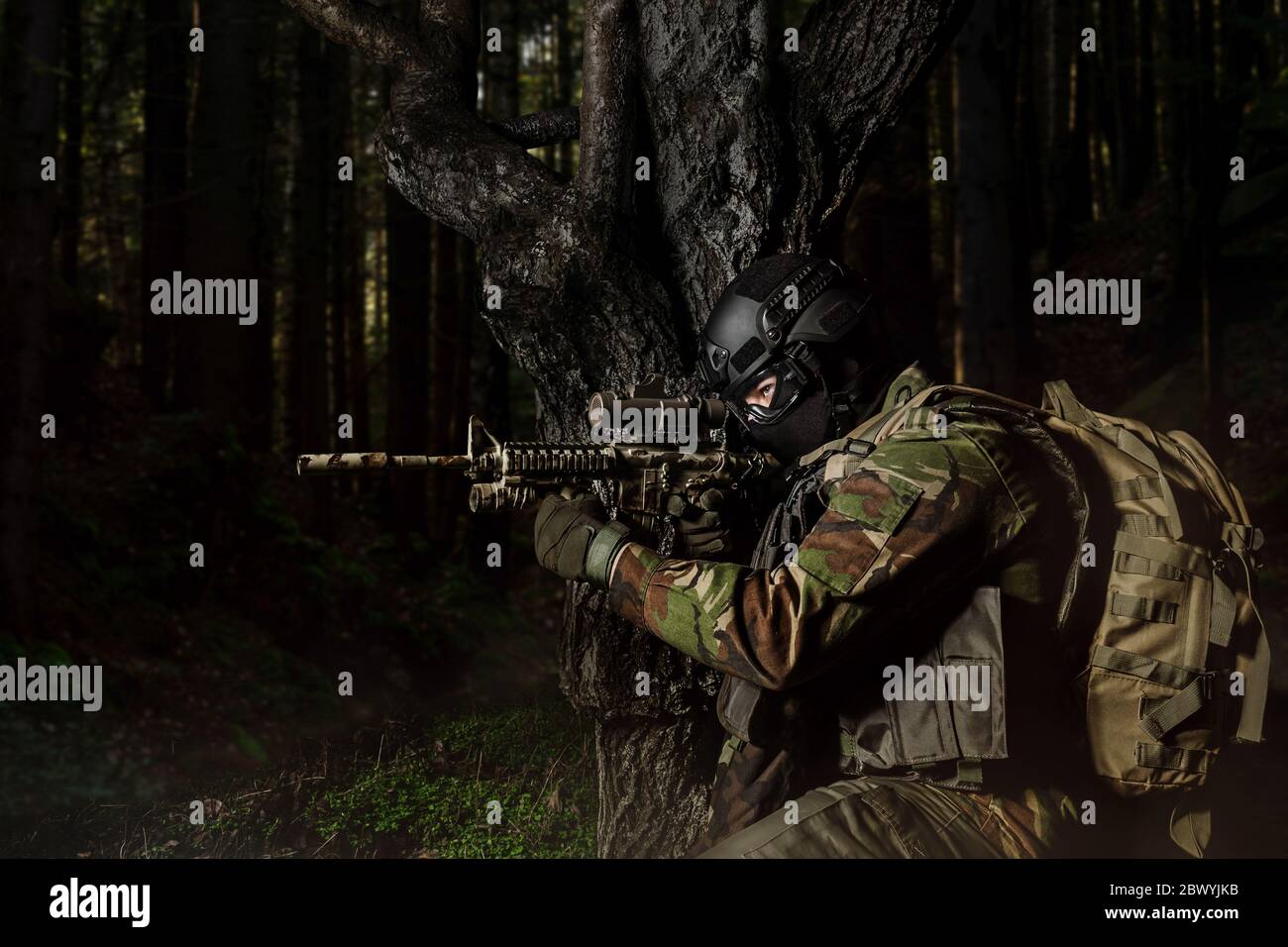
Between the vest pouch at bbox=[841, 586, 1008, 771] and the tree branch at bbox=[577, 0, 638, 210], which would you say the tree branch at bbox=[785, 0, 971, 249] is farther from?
the vest pouch at bbox=[841, 586, 1008, 771]

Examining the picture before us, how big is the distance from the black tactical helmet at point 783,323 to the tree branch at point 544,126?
189 centimetres

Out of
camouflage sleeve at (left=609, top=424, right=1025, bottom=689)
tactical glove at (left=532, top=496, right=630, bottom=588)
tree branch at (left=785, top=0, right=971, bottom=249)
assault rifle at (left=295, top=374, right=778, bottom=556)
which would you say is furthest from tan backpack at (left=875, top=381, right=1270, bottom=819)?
tree branch at (left=785, top=0, right=971, bottom=249)

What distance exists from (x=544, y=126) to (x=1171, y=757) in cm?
369

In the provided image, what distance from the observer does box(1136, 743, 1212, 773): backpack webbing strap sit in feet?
10.5

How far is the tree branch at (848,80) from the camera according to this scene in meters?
4.54

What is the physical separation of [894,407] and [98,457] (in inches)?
391

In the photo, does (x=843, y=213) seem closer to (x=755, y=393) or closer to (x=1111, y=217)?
(x=755, y=393)

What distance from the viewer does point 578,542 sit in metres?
3.49

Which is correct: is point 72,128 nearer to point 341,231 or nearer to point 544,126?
point 341,231

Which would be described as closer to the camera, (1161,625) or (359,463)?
(1161,625)

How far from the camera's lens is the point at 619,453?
370cm

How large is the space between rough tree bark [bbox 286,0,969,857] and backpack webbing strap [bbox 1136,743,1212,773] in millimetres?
1714

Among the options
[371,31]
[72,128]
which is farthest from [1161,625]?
[72,128]

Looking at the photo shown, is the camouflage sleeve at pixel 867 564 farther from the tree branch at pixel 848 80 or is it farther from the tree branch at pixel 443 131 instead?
the tree branch at pixel 443 131
